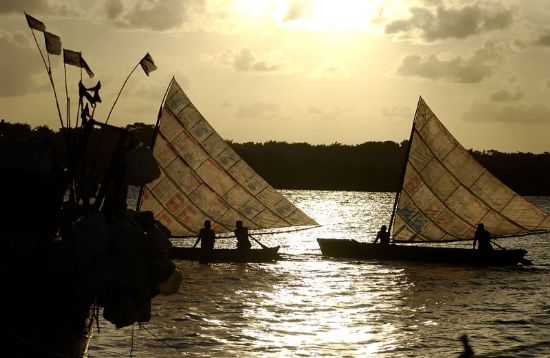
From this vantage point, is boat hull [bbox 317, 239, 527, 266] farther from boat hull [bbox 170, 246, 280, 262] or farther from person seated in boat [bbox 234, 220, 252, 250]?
person seated in boat [bbox 234, 220, 252, 250]

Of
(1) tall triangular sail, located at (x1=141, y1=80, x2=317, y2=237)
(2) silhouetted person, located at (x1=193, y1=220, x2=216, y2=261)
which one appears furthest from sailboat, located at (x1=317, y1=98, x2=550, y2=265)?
(2) silhouetted person, located at (x1=193, y1=220, x2=216, y2=261)

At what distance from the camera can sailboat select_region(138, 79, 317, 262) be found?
46312mm

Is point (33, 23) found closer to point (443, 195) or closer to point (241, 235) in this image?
point (241, 235)

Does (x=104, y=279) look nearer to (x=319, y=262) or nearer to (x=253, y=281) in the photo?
(x=253, y=281)

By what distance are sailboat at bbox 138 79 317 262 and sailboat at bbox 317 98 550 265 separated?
240 inches

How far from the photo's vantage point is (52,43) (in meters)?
19.7

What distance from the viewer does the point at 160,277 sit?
16500 mm

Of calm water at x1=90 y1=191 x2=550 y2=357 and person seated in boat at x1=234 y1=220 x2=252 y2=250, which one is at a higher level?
person seated in boat at x1=234 y1=220 x2=252 y2=250

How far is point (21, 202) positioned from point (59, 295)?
2250 millimetres

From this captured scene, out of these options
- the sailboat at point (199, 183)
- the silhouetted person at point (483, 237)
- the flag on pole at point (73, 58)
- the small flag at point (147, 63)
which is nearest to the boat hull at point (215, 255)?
the sailboat at point (199, 183)

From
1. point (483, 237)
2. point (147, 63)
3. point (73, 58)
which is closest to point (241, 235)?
point (483, 237)

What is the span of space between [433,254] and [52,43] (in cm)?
3203

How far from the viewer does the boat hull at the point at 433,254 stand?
1871 inches

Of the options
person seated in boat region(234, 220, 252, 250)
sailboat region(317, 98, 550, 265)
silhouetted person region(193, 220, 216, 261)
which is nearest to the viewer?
person seated in boat region(234, 220, 252, 250)
